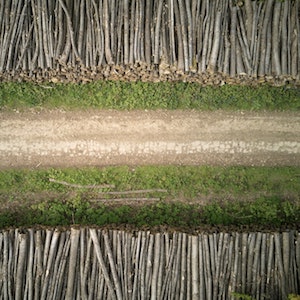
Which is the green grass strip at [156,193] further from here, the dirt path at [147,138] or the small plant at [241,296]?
the small plant at [241,296]

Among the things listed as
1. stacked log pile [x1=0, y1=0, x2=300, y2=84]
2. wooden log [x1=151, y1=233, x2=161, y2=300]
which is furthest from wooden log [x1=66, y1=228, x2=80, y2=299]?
stacked log pile [x1=0, y1=0, x2=300, y2=84]

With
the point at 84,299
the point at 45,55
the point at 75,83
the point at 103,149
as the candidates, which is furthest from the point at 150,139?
the point at 84,299

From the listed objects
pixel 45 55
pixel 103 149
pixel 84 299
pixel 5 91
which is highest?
pixel 45 55

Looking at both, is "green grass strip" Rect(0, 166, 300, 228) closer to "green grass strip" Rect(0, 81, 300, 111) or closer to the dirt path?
the dirt path

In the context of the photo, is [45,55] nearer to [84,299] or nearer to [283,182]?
[84,299]

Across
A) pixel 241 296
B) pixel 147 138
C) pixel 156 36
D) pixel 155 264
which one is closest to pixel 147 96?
pixel 147 138

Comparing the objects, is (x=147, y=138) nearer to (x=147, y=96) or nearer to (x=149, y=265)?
(x=147, y=96)
